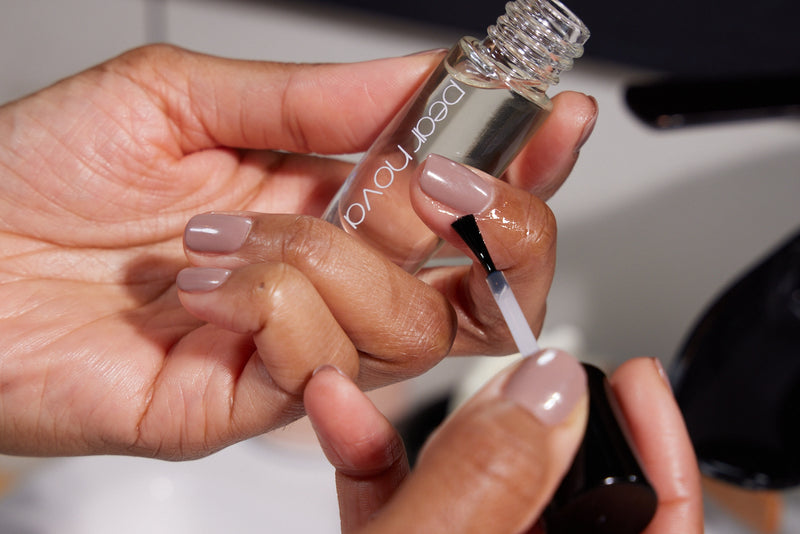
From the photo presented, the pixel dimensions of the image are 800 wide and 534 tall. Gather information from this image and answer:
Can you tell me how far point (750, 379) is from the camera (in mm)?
678

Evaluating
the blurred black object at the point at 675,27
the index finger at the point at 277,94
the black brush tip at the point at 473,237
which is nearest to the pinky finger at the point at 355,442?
the black brush tip at the point at 473,237

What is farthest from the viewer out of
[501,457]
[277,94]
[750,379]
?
[750,379]

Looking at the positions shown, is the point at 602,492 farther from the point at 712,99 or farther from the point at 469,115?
the point at 712,99

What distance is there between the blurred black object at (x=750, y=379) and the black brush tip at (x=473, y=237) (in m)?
0.39

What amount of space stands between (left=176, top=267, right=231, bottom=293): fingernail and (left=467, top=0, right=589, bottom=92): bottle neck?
191mm

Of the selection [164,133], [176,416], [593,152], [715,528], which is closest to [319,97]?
[164,133]

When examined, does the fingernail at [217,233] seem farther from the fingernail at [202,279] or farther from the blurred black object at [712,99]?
the blurred black object at [712,99]

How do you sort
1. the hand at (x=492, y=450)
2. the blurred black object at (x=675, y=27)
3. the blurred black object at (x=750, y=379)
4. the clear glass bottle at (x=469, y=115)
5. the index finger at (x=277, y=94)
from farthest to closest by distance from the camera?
the blurred black object at (x=675, y=27)
the blurred black object at (x=750, y=379)
the index finger at (x=277, y=94)
the clear glass bottle at (x=469, y=115)
the hand at (x=492, y=450)

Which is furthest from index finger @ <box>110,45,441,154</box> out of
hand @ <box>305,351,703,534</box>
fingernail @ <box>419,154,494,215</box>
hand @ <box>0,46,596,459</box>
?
hand @ <box>305,351,703,534</box>

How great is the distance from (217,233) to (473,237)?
0.47 feet

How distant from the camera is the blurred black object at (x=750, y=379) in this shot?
66 centimetres

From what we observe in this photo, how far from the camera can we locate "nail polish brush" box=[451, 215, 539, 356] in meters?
0.34

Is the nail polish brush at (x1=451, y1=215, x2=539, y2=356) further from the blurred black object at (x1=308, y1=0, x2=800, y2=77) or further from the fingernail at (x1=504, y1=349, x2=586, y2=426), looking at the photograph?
the blurred black object at (x1=308, y1=0, x2=800, y2=77)

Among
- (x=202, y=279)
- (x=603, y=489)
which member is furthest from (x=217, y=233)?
(x=603, y=489)
